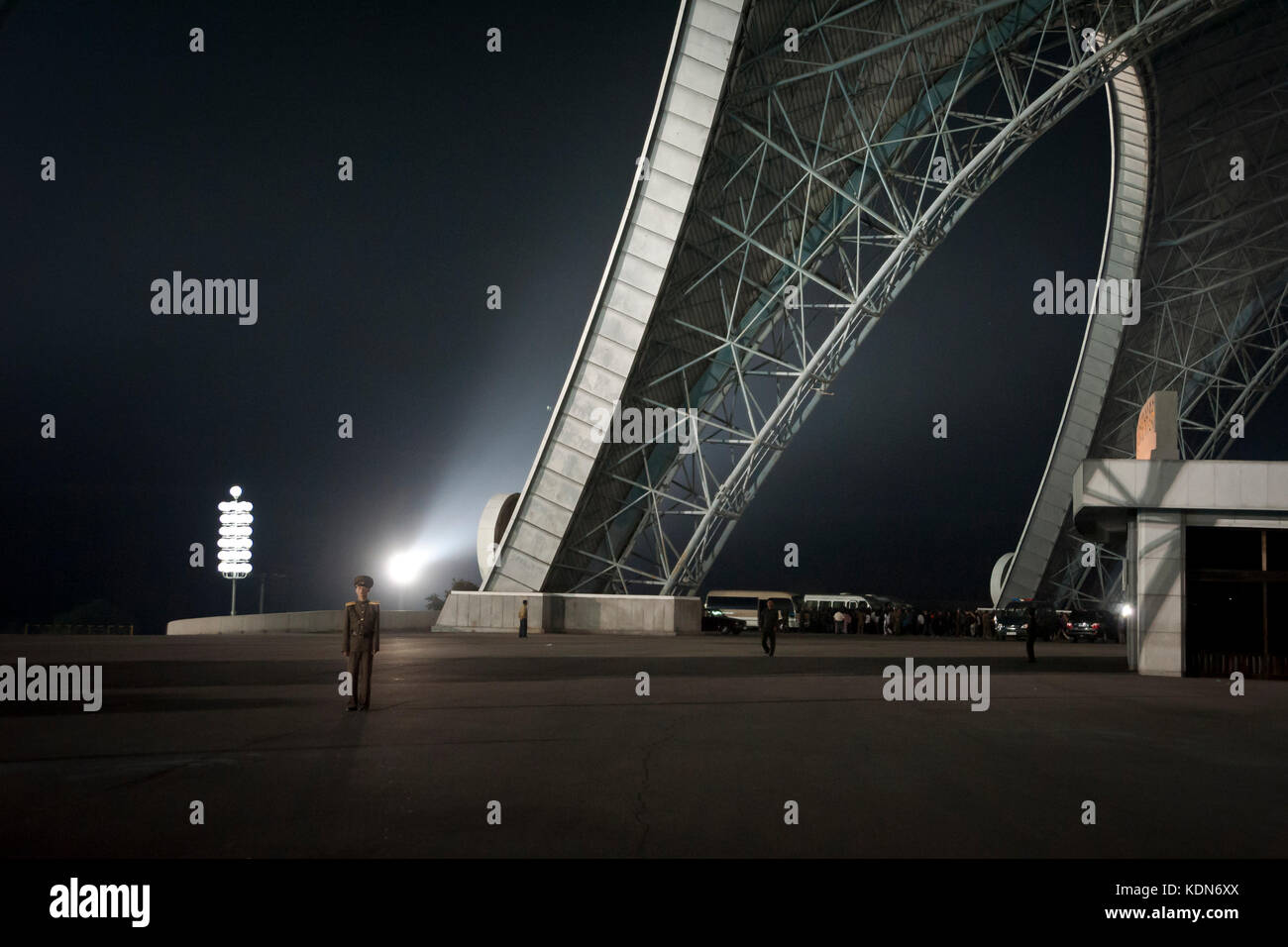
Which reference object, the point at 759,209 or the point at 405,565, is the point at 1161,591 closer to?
the point at 759,209

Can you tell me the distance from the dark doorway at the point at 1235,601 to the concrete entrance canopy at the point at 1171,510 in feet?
0.93

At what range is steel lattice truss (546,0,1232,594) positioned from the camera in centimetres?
3195

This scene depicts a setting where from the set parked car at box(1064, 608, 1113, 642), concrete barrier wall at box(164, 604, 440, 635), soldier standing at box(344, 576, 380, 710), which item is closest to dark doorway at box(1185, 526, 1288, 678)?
soldier standing at box(344, 576, 380, 710)

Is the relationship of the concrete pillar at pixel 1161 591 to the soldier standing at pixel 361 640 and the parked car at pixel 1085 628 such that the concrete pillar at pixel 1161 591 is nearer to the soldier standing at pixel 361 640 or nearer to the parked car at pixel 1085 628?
the soldier standing at pixel 361 640

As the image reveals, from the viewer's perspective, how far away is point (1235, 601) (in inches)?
912

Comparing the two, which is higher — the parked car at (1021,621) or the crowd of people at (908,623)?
Answer: the parked car at (1021,621)

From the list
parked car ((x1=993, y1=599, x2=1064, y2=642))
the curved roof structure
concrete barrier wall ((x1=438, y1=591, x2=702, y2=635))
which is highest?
the curved roof structure

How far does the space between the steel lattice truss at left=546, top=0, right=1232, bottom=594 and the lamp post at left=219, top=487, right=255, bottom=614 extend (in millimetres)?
28977

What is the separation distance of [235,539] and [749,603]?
106 ft

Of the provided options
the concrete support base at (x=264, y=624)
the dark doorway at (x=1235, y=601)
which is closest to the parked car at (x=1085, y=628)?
the dark doorway at (x=1235, y=601)

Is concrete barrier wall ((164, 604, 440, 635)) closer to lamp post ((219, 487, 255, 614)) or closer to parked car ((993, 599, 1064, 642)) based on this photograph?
lamp post ((219, 487, 255, 614))

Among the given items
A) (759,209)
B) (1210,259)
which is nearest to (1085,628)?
(1210,259)

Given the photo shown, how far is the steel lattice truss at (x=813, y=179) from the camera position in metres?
32.0
